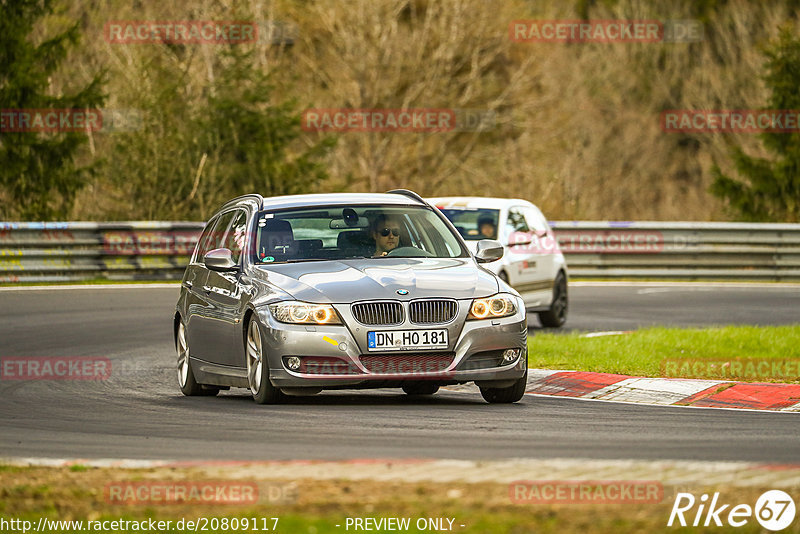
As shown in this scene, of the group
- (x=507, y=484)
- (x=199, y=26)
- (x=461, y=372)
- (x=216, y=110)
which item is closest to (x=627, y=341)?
(x=461, y=372)

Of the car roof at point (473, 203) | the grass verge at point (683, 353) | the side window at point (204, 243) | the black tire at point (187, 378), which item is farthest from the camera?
the car roof at point (473, 203)

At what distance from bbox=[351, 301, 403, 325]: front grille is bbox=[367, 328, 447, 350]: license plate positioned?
0.09 metres

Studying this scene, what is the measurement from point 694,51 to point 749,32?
2381 mm

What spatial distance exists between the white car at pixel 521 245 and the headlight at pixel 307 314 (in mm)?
8113

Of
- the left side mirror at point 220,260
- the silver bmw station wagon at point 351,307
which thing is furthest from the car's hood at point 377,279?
the left side mirror at point 220,260

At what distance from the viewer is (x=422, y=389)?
39.5ft

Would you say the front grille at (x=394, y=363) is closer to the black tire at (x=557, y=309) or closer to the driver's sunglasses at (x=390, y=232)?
the driver's sunglasses at (x=390, y=232)

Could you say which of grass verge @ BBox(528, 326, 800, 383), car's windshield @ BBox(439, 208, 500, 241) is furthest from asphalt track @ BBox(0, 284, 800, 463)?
car's windshield @ BBox(439, 208, 500, 241)

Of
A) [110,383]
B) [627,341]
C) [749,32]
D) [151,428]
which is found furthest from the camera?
[749,32]

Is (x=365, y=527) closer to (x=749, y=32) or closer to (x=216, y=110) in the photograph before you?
(x=216, y=110)

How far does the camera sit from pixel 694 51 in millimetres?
62375

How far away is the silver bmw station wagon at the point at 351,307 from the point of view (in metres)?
10.5

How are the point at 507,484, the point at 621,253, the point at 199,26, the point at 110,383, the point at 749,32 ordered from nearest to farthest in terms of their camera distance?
the point at 507,484
the point at 110,383
the point at 621,253
the point at 199,26
the point at 749,32

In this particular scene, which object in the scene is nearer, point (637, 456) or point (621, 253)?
point (637, 456)
